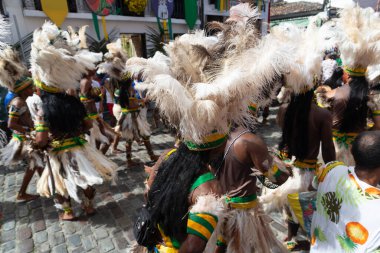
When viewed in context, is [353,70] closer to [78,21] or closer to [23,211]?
[23,211]

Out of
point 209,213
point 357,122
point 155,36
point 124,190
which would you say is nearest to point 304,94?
point 357,122

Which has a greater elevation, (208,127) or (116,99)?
(208,127)

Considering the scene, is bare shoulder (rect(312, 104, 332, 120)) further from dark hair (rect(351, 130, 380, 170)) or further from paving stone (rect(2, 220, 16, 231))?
paving stone (rect(2, 220, 16, 231))

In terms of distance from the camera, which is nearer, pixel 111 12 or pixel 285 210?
pixel 285 210

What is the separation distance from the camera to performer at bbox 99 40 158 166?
18.4 feet

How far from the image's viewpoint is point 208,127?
56.0 inches

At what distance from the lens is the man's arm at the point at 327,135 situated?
8.53 feet

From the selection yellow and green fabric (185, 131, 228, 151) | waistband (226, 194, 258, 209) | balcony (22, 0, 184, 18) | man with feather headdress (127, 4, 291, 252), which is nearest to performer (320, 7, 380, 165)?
waistband (226, 194, 258, 209)

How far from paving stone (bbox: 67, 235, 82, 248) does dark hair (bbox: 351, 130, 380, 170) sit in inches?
130

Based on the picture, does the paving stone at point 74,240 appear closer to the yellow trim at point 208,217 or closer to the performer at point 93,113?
the performer at point 93,113

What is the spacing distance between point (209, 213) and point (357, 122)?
2.90 metres

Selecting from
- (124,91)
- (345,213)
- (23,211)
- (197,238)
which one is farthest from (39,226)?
(345,213)

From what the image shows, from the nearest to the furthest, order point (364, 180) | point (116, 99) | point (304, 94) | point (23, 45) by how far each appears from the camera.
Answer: point (364, 180) < point (304, 94) < point (116, 99) < point (23, 45)

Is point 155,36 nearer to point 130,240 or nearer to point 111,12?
point 111,12
